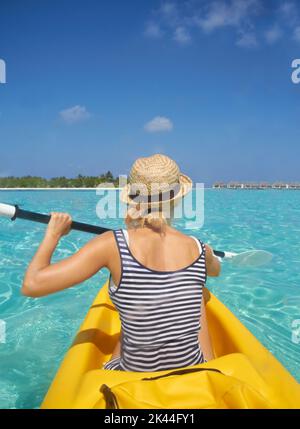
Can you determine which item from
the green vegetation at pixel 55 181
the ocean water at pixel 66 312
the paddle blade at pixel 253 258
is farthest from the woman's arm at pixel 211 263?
the green vegetation at pixel 55 181

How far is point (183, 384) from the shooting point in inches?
43.4

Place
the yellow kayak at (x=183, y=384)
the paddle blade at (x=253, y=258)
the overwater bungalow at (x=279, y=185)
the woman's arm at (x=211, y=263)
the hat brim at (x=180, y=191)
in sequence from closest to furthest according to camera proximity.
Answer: the yellow kayak at (x=183, y=384) → the hat brim at (x=180, y=191) → the woman's arm at (x=211, y=263) → the paddle blade at (x=253, y=258) → the overwater bungalow at (x=279, y=185)

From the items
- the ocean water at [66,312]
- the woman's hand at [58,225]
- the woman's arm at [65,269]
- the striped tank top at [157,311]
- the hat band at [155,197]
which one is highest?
the hat band at [155,197]

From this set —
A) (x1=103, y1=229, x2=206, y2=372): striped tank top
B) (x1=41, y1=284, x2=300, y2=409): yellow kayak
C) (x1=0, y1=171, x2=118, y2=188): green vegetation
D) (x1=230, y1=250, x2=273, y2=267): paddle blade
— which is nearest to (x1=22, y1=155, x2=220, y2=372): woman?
(x1=103, y1=229, x2=206, y2=372): striped tank top

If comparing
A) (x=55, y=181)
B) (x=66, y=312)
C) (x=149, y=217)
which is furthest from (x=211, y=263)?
(x=55, y=181)

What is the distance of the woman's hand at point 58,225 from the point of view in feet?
5.12

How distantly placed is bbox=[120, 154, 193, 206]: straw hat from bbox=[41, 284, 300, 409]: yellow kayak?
2.26 feet

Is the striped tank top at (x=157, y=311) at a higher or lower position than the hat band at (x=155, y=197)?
lower

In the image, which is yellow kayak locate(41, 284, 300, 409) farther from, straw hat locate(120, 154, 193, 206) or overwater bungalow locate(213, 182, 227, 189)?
overwater bungalow locate(213, 182, 227, 189)

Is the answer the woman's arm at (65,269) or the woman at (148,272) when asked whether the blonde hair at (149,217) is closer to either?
the woman at (148,272)

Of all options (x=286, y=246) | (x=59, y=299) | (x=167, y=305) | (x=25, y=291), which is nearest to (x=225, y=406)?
(x=167, y=305)

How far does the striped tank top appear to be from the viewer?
1.37 m
